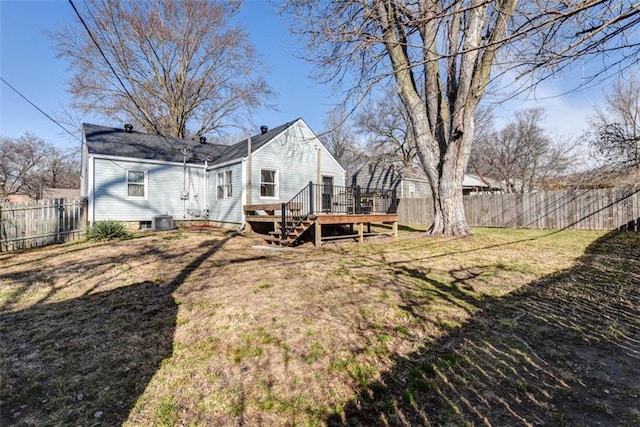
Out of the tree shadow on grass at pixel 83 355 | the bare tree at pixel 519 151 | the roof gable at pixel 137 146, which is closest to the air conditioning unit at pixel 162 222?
the roof gable at pixel 137 146

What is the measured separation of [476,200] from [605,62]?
13936 millimetres

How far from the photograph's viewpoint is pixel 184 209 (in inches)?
543

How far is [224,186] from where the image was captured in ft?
43.7

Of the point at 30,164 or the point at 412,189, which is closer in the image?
the point at 412,189

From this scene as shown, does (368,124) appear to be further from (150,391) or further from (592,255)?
(150,391)

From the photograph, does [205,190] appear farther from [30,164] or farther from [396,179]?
[30,164]


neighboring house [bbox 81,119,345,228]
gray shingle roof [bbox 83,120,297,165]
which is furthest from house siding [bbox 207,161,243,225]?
gray shingle roof [bbox 83,120,297,165]

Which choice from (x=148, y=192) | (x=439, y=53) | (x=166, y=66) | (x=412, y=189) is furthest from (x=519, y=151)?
(x=439, y=53)

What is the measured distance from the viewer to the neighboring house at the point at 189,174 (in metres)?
11.9

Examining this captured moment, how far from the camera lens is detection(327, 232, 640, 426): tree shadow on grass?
2.12 m

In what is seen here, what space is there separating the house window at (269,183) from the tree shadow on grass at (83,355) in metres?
8.57

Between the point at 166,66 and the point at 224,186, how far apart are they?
41.6ft

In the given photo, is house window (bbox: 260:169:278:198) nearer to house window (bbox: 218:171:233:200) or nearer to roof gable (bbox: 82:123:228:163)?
house window (bbox: 218:171:233:200)

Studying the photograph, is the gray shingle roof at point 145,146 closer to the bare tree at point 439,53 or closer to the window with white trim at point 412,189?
the bare tree at point 439,53
